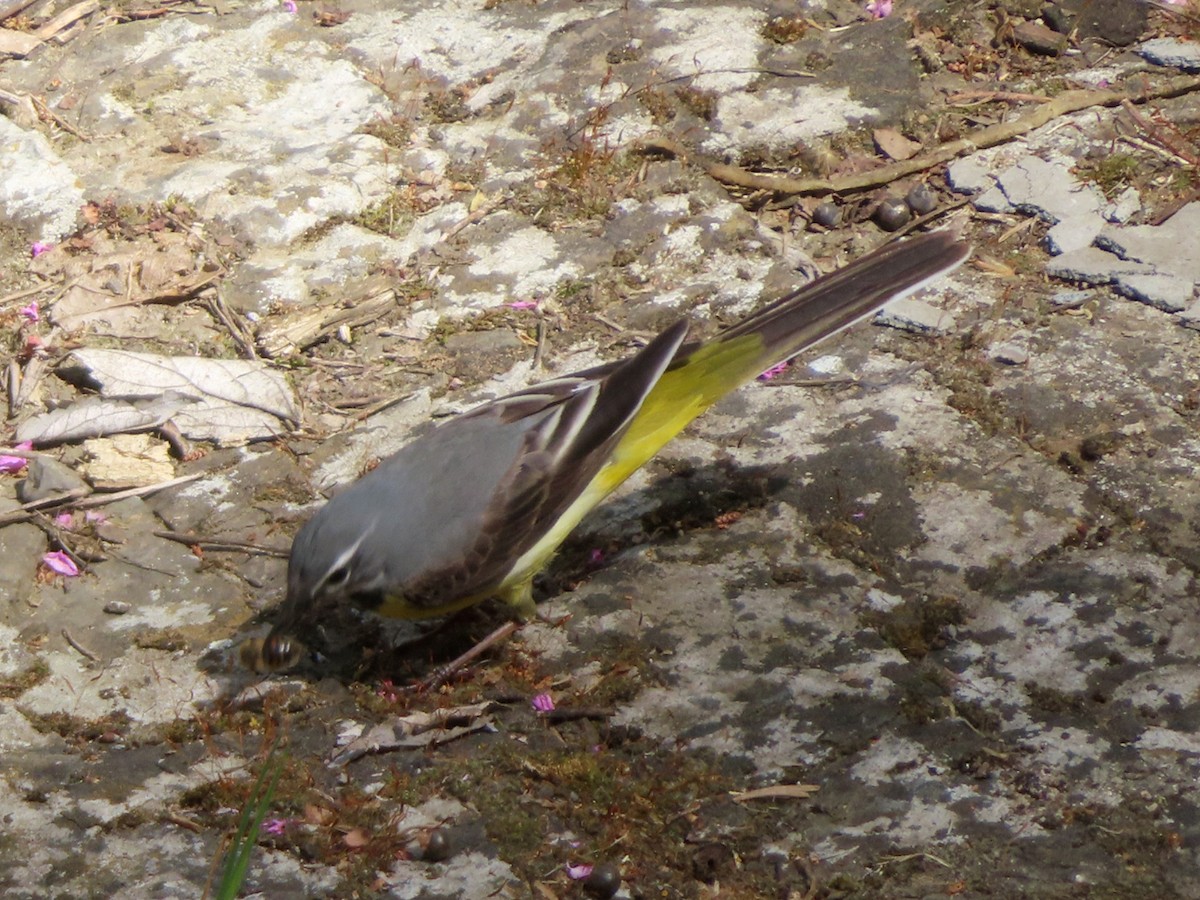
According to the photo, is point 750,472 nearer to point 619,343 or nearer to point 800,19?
point 619,343

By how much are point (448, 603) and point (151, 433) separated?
6.24 feet

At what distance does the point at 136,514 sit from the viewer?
5.61m

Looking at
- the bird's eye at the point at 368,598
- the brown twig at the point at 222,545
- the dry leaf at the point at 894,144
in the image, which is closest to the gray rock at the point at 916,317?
the dry leaf at the point at 894,144

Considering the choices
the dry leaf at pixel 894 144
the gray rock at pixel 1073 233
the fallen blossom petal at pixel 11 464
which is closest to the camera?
the fallen blossom petal at pixel 11 464

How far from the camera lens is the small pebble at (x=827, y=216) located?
21.5ft

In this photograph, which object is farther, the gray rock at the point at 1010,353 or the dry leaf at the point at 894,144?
the dry leaf at the point at 894,144

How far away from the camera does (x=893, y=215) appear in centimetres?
645

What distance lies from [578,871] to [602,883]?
0.10 m

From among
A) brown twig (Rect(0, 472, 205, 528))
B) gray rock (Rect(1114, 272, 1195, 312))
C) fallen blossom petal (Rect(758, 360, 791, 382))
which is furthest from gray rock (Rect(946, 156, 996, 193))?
brown twig (Rect(0, 472, 205, 528))

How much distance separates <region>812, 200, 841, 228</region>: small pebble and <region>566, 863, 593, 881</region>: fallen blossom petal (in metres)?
3.88

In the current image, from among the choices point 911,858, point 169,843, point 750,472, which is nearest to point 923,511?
point 750,472

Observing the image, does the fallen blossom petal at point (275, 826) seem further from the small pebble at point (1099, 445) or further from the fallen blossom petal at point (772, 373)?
the small pebble at point (1099, 445)

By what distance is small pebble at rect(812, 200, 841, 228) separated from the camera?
6559 millimetres

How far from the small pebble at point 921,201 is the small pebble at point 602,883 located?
159 inches
